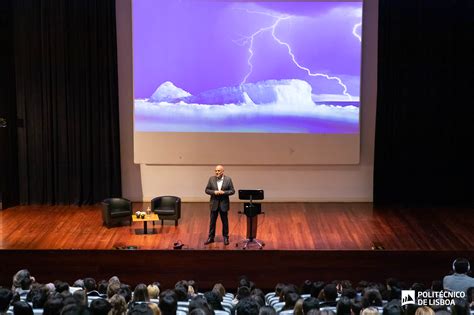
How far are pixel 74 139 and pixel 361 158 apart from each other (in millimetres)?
5279

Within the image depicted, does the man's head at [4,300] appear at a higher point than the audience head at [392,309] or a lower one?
lower

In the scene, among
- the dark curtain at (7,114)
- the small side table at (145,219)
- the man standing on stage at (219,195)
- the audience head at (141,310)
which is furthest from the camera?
the dark curtain at (7,114)

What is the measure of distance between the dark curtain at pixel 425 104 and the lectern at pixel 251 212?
3440mm

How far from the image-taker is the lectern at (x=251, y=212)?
31.0 feet

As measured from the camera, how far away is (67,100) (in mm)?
12219

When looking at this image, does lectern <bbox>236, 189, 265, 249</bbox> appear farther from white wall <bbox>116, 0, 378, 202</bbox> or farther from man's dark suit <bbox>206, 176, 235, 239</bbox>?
white wall <bbox>116, 0, 378, 202</bbox>

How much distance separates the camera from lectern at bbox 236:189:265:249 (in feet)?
31.0

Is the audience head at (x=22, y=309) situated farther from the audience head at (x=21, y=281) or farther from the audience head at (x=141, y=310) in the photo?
the audience head at (x=21, y=281)

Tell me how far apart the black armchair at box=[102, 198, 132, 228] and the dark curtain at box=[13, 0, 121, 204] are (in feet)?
4.94

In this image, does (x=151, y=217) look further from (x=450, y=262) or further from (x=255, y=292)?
(x=255, y=292)

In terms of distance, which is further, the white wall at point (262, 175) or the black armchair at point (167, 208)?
the white wall at point (262, 175)

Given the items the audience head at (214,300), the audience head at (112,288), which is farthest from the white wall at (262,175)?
the audience head at (214,300)

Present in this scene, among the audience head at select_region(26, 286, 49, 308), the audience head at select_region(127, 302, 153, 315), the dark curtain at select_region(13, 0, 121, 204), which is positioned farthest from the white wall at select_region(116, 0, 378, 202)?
the audience head at select_region(127, 302, 153, 315)

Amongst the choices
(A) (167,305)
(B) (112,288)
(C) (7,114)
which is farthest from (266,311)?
→ (C) (7,114)
